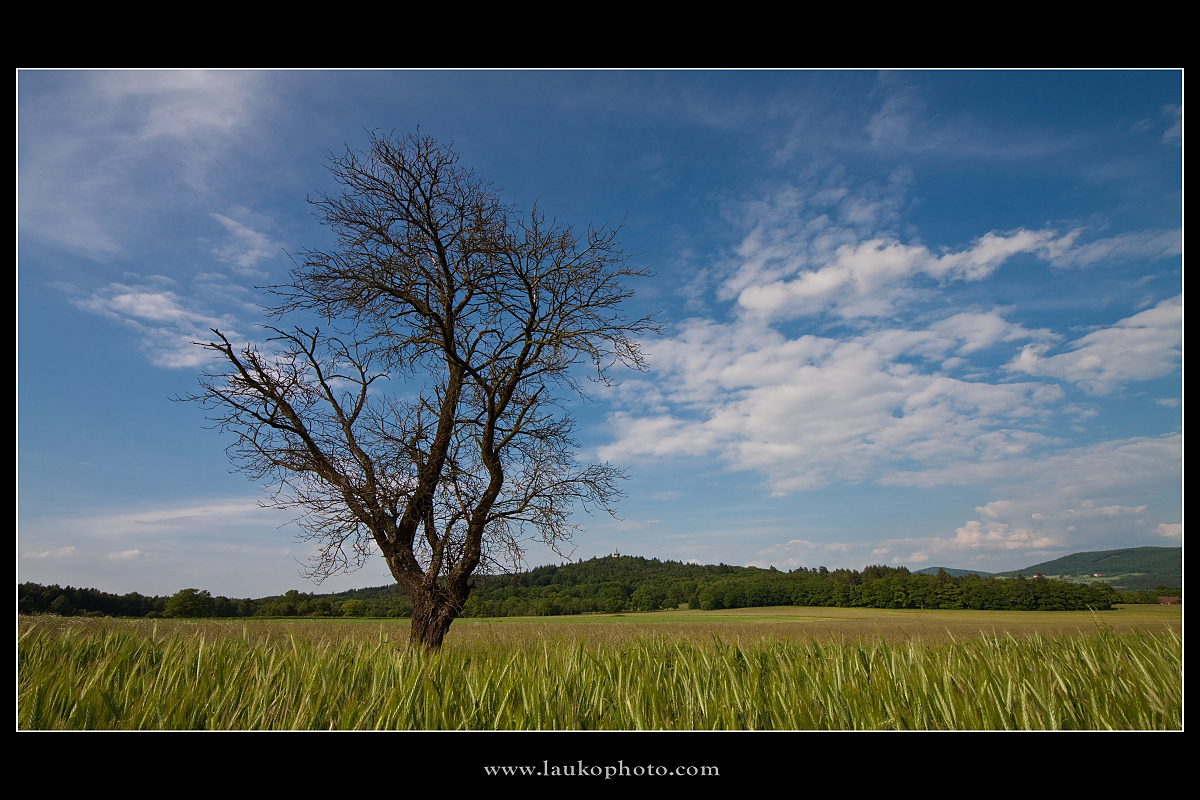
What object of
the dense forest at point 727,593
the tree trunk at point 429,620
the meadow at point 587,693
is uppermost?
the meadow at point 587,693

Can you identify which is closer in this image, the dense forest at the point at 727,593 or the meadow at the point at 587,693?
the meadow at the point at 587,693

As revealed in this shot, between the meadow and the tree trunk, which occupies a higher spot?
the meadow

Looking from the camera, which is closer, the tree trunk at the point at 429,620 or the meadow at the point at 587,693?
the meadow at the point at 587,693

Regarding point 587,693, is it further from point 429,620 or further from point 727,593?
point 727,593

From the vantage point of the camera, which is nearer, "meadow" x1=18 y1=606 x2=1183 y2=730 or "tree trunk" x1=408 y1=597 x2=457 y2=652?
"meadow" x1=18 y1=606 x2=1183 y2=730

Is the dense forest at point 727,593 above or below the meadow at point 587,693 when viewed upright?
below

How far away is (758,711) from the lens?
3320 millimetres

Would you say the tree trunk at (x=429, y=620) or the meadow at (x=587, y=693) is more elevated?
the meadow at (x=587, y=693)

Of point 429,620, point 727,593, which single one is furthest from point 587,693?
point 727,593
